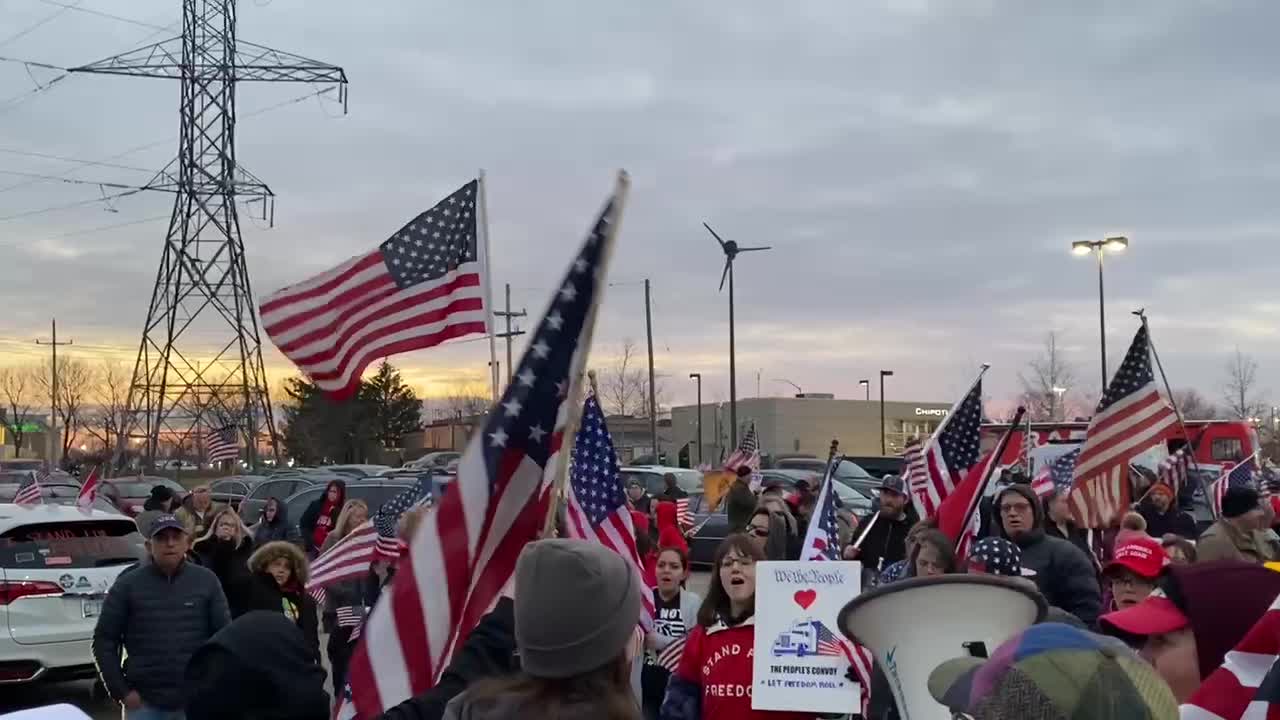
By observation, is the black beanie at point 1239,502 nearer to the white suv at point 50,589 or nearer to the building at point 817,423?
the white suv at point 50,589

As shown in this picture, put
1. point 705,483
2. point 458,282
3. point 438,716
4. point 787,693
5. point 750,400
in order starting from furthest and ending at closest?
1. point 750,400
2. point 705,483
3. point 458,282
4. point 787,693
5. point 438,716

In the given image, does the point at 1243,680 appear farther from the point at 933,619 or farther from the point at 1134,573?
the point at 1134,573

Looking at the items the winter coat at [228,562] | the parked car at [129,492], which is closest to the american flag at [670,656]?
the winter coat at [228,562]

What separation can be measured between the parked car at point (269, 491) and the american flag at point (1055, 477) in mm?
12579

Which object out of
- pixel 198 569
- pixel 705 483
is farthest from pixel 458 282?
pixel 705 483

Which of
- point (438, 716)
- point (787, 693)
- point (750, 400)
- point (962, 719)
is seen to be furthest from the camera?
point (750, 400)

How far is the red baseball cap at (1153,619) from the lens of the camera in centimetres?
316

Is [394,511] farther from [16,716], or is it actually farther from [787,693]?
[16,716]

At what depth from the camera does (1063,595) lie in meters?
7.52

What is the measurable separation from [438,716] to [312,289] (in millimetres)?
4139

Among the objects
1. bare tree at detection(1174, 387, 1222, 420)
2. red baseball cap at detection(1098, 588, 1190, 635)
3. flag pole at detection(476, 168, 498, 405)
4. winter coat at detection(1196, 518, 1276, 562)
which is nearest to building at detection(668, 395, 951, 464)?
bare tree at detection(1174, 387, 1222, 420)

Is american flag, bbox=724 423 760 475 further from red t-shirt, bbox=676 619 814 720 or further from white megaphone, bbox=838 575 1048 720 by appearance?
white megaphone, bbox=838 575 1048 720

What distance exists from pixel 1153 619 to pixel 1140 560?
100 inches

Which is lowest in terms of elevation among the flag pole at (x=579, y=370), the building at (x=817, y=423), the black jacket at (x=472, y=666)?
the building at (x=817, y=423)
